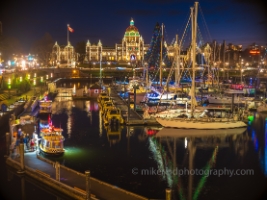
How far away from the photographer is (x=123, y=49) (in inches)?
6964

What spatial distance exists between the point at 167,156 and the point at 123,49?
507ft

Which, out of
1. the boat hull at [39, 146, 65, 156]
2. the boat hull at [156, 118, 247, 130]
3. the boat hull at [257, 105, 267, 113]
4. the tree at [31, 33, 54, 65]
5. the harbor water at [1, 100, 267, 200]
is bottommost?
the harbor water at [1, 100, 267, 200]

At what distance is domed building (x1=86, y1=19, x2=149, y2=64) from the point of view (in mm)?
174125

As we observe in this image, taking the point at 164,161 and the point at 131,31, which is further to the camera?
the point at 131,31

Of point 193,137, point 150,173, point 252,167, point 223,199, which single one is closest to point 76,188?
point 150,173

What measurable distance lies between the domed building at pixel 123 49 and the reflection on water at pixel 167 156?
138 m

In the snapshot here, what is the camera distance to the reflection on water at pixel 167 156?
64.2 feet

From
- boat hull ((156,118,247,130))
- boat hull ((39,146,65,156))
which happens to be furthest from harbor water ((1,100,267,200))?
boat hull ((156,118,247,130))

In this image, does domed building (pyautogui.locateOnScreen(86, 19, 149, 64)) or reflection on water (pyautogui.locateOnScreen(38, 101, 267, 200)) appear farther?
domed building (pyautogui.locateOnScreen(86, 19, 149, 64))

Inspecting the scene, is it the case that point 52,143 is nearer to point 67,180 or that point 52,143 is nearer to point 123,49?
point 67,180

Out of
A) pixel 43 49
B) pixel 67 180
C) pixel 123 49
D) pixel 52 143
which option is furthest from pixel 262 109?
pixel 123 49

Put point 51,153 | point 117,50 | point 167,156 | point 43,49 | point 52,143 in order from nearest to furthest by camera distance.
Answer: point 51,153 → point 52,143 → point 167,156 → point 43,49 → point 117,50

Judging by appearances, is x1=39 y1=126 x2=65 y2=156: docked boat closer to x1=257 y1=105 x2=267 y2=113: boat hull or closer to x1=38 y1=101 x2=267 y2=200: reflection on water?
x1=38 y1=101 x2=267 y2=200: reflection on water

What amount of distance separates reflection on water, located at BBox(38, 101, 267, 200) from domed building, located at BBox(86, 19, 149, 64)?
454 feet
